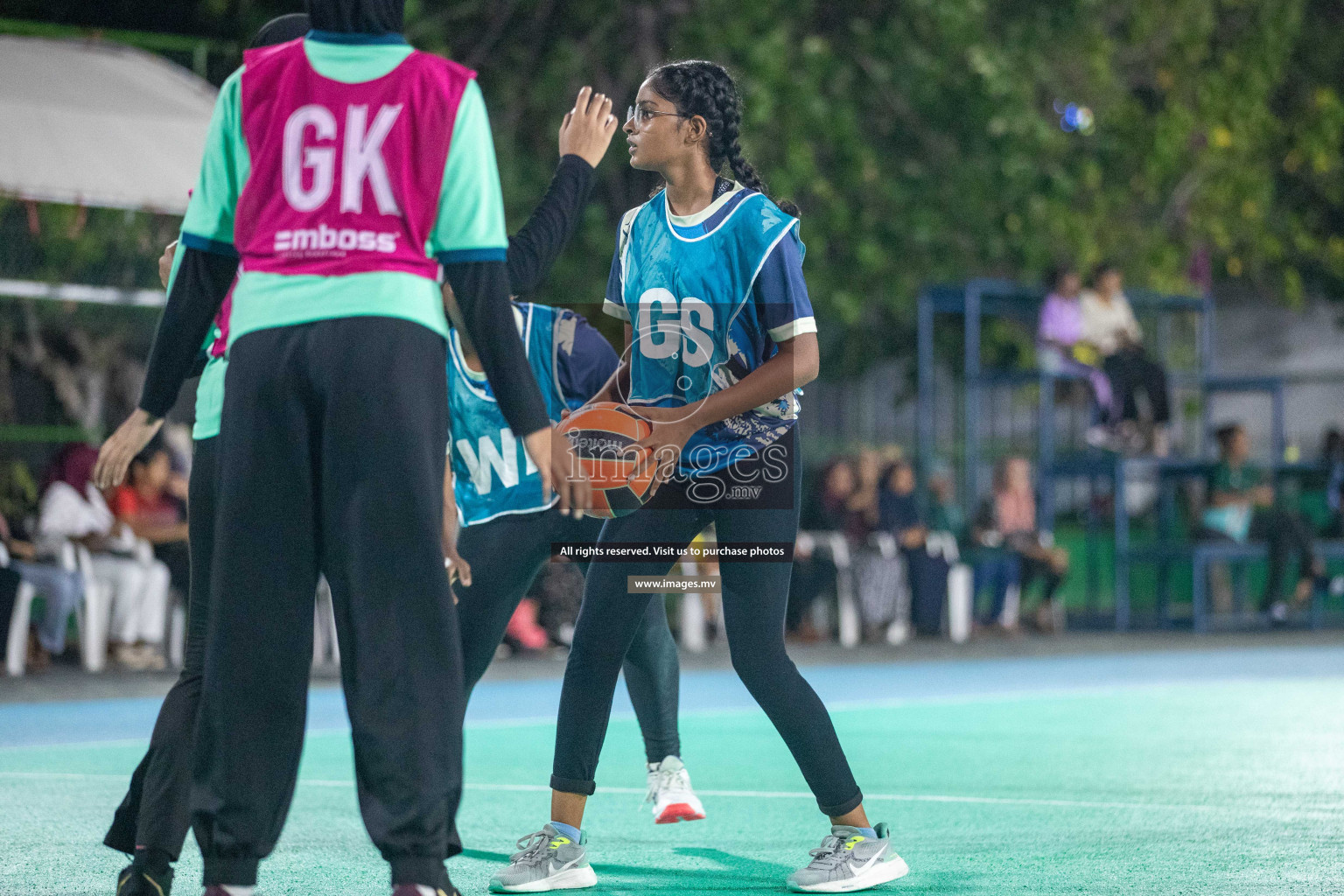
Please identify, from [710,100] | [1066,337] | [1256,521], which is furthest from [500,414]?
[1256,521]

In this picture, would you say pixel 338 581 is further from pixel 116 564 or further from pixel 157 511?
pixel 157 511

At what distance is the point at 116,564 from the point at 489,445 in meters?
7.41

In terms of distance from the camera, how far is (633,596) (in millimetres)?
4754

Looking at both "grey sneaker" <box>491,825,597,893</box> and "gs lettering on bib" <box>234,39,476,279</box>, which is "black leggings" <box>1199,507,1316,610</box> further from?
"gs lettering on bib" <box>234,39,476,279</box>

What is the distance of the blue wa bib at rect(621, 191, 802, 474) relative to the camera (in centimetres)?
455

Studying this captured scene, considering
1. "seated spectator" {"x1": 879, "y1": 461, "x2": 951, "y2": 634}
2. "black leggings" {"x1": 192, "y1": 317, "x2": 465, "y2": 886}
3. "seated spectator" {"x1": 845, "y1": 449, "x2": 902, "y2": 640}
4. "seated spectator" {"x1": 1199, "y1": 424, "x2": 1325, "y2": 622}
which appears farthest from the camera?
"seated spectator" {"x1": 1199, "y1": 424, "x2": 1325, "y2": 622}

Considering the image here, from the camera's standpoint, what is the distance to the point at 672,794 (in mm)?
5496

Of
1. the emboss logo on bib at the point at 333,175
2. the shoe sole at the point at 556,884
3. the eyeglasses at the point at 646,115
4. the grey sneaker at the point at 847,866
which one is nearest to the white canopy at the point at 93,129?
the eyeglasses at the point at 646,115

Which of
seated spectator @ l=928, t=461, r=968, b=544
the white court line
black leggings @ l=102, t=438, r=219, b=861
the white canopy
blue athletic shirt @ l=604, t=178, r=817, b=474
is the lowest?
the white court line

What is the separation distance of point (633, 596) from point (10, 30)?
33.2 feet

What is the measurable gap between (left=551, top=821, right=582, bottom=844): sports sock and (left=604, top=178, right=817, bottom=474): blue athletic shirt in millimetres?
1080

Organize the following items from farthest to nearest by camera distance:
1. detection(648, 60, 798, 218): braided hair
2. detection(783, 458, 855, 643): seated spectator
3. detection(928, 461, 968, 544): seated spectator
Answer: detection(928, 461, 968, 544): seated spectator
detection(783, 458, 855, 643): seated spectator
detection(648, 60, 798, 218): braided hair

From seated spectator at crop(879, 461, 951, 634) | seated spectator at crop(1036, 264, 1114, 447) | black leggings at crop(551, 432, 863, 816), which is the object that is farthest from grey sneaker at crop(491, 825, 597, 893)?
seated spectator at crop(1036, 264, 1114, 447)

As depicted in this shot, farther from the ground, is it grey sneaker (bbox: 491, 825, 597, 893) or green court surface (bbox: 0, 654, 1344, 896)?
grey sneaker (bbox: 491, 825, 597, 893)
